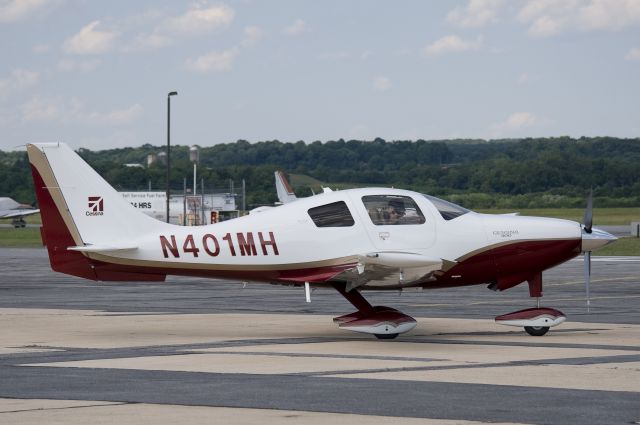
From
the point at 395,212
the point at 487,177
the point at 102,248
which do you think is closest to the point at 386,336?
the point at 395,212

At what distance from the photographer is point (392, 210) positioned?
18.7 m

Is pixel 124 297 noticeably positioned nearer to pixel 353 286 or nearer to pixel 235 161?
pixel 353 286

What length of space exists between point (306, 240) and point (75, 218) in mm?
3544

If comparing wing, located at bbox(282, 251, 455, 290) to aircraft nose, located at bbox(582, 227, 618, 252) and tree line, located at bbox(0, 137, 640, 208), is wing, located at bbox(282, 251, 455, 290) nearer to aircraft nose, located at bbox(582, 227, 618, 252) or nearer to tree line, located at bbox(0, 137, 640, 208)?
aircraft nose, located at bbox(582, 227, 618, 252)

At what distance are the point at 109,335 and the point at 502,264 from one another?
20.5 ft

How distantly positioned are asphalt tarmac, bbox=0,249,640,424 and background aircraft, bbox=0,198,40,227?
76.9m

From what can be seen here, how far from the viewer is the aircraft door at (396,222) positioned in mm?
18562

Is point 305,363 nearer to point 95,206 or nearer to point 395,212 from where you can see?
point 395,212

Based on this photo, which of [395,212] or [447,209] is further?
[447,209]

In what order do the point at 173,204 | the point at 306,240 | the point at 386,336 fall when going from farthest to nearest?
the point at 173,204, the point at 306,240, the point at 386,336

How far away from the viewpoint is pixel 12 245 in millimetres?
65125

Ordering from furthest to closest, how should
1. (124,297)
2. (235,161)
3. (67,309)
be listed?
(235,161) → (124,297) → (67,309)

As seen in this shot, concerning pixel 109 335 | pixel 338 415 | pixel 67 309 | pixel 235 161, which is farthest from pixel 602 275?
pixel 235 161

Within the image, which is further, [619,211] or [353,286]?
[619,211]
